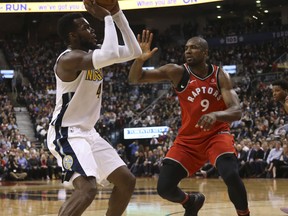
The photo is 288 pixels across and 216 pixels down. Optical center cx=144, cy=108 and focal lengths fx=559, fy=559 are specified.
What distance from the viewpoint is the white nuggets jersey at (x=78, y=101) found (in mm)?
4773

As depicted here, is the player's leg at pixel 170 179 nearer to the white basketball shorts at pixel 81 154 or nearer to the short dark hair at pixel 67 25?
the white basketball shorts at pixel 81 154

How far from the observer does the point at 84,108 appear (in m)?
4.84

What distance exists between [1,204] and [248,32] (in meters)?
22.8

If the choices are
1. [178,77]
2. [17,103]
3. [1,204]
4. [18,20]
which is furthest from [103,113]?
[178,77]

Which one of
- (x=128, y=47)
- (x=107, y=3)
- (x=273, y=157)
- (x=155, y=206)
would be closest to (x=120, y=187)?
(x=128, y=47)

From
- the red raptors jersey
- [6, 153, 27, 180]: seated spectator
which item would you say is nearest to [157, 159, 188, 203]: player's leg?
the red raptors jersey

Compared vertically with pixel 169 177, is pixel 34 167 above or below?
below

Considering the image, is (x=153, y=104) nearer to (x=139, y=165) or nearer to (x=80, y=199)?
(x=139, y=165)

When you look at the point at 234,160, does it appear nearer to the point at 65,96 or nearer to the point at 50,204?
the point at 65,96

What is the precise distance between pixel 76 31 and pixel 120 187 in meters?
1.45

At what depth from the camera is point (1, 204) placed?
31.5 feet

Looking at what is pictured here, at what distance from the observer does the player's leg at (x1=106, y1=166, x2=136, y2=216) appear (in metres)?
5.03

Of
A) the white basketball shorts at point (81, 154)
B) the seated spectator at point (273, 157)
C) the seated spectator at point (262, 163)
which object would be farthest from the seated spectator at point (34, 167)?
the white basketball shorts at point (81, 154)

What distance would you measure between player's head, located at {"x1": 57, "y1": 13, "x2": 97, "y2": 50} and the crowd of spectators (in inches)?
469
